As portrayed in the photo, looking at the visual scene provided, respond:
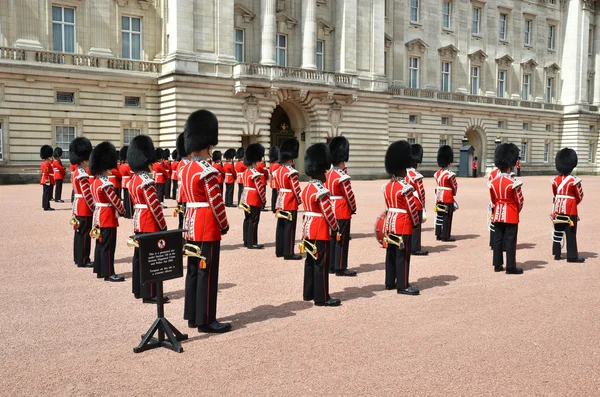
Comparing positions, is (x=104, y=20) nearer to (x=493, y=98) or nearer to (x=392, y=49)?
(x=392, y=49)

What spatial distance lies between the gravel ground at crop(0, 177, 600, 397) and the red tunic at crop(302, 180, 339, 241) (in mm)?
796

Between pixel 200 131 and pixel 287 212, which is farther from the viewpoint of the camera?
pixel 287 212

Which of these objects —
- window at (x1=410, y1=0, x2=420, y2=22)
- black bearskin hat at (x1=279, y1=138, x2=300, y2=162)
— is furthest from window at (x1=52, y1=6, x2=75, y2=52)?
window at (x1=410, y1=0, x2=420, y2=22)

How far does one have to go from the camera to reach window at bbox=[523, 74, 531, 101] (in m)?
43.2

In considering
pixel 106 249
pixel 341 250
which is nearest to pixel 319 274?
pixel 341 250

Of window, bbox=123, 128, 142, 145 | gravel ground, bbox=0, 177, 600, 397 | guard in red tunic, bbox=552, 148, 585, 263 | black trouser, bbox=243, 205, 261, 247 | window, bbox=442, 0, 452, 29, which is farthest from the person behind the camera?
window, bbox=442, 0, 452, 29

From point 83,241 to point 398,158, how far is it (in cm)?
452

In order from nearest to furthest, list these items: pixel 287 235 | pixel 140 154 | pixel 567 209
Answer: pixel 140 154, pixel 567 209, pixel 287 235

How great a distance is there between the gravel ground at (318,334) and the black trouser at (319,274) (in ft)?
0.58

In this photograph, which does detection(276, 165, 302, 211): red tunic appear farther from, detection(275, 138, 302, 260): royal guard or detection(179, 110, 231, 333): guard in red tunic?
detection(179, 110, 231, 333): guard in red tunic

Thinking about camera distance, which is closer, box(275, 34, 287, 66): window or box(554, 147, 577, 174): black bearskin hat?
box(554, 147, 577, 174): black bearskin hat

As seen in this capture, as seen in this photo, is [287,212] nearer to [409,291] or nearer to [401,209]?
[401,209]

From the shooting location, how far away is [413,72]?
37062mm

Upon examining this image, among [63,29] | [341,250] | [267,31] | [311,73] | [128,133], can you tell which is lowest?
[341,250]
